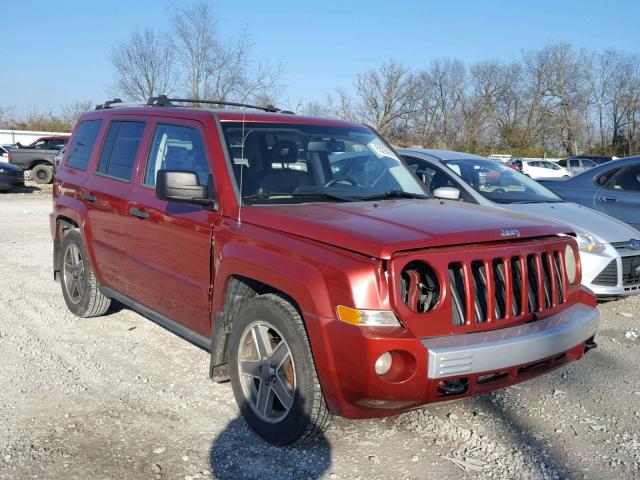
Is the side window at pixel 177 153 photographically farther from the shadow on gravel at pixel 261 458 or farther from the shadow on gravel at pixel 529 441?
the shadow on gravel at pixel 529 441

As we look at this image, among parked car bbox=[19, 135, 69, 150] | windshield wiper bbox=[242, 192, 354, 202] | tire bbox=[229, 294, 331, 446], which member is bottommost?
tire bbox=[229, 294, 331, 446]

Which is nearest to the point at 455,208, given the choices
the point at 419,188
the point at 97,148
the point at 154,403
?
the point at 419,188

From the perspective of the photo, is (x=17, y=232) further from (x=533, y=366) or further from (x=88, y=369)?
(x=533, y=366)

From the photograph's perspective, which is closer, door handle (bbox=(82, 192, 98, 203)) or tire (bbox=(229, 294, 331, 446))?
tire (bbox=(229, 294, 331, 446))

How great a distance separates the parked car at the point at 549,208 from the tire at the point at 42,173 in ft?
67.1

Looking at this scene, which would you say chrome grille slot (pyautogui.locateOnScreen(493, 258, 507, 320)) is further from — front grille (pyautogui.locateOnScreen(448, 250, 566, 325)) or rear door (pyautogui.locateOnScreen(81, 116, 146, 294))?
rear door (pyautogui.locateOnScreen(81, 116, 146, 294))

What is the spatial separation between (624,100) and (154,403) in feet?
213

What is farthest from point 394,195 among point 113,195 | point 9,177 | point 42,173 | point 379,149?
point 42,173

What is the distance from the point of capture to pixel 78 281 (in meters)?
6.00

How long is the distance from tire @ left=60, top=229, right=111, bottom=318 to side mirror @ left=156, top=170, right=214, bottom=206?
210 cm

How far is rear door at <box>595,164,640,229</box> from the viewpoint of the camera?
8.12m

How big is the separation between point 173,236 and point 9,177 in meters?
18.5

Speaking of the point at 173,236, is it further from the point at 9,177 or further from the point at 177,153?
the point at 9,177

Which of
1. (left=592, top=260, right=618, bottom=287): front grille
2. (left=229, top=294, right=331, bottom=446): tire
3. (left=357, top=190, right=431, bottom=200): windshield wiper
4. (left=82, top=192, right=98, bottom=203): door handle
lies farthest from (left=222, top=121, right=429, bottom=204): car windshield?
(left=592, top=260, right=618, bottom=287): front grille
